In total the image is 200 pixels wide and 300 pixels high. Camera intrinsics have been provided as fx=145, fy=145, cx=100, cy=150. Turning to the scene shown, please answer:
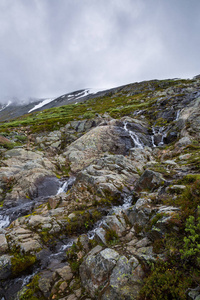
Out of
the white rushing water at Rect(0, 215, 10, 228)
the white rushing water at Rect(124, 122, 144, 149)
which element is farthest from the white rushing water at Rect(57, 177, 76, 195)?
the white rushing water at Rect(124, 122, 144, 149)

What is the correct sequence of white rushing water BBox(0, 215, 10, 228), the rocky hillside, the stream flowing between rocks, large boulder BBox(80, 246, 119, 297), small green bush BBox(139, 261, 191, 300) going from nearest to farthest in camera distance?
small green bush BBox(139, 261, 191, 300) → the rocky hillside → large boulder BBox(80, 246, 119, 297) → the stream flowing between rocks → white rushing water BBox(0, 215, 10, 228)

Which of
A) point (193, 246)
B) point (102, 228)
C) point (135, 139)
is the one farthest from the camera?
point (135, 139)

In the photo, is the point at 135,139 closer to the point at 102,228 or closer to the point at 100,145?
the point at 100,145

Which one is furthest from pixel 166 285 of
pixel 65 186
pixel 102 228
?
pixel 65 186

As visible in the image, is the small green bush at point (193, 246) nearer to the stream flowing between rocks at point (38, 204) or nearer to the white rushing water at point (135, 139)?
the stream flowing between rocks at point (38, 204)

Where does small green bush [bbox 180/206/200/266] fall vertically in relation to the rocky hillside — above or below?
above

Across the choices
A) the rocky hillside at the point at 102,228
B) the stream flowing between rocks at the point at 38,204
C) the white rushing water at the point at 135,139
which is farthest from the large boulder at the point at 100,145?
the stream flowing between rocks at the point at 38,204

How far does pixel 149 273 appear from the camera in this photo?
18.9 ft

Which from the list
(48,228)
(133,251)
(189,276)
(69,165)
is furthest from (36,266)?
(69,165)

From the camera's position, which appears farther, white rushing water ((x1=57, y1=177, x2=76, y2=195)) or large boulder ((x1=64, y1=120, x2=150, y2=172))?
large boulder ((x1=64, y1=120, x2=150, y2=172))

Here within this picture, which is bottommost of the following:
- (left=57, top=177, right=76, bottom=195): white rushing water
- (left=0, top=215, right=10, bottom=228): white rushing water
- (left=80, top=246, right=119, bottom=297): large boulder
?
(left=0, top=215, right=10, bottom=228): white rushing water

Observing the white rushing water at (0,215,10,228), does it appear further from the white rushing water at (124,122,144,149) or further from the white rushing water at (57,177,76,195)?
the white rushing water at (124,122,144,149)

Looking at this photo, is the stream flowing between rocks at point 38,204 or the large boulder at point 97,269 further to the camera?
the stream flowing between rocks at point 38,204

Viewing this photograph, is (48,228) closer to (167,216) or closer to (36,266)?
(36,266)
